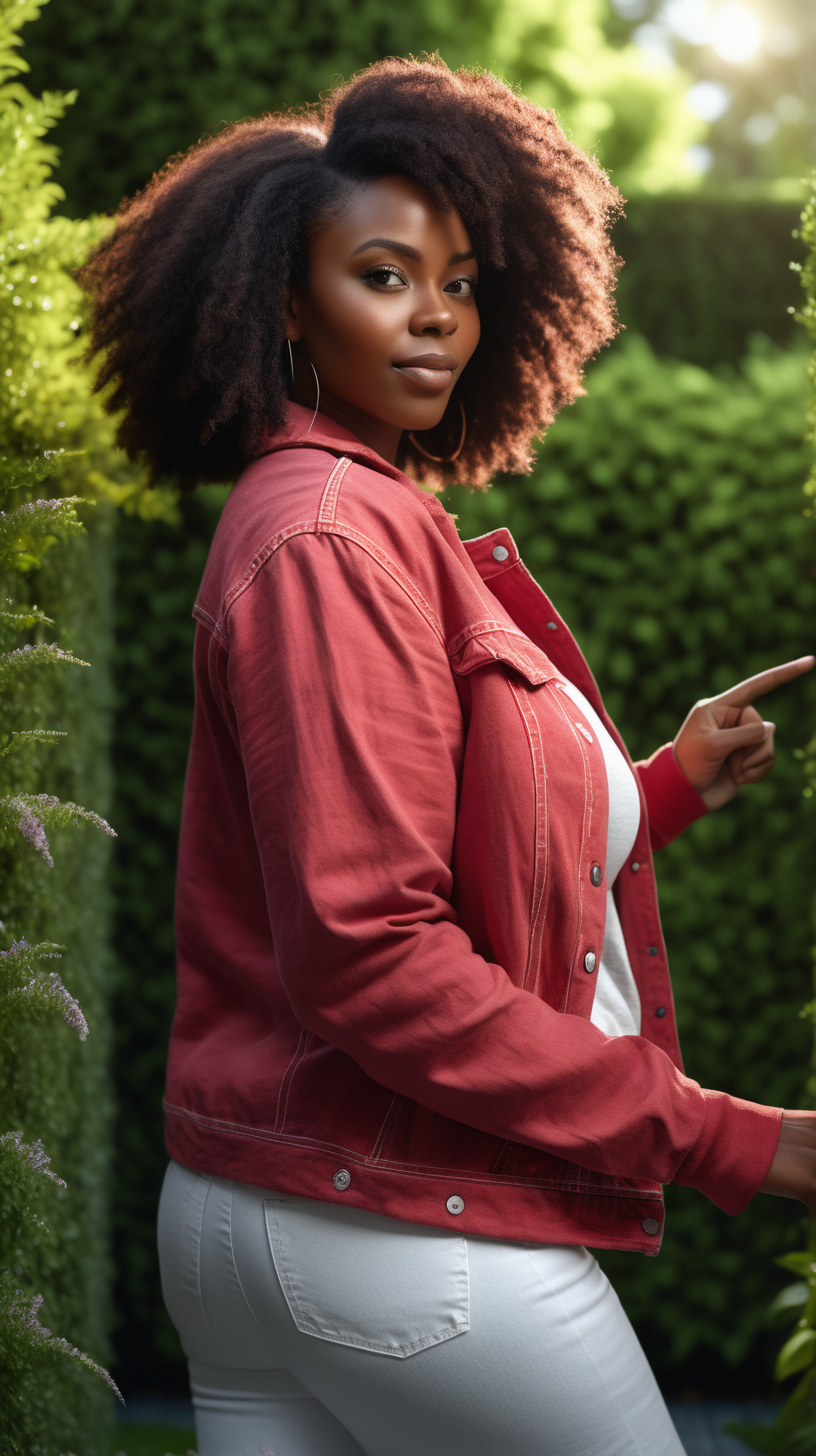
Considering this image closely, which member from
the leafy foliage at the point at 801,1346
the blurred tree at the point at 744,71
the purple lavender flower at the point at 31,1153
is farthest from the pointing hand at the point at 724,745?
the blurred tree at the point at 744,71

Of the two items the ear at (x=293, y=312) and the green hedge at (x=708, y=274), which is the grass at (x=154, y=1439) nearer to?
the ear at (x=293, y=312)

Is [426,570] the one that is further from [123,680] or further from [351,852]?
[123,680]

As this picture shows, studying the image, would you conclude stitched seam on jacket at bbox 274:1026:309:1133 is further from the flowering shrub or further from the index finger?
the index finger

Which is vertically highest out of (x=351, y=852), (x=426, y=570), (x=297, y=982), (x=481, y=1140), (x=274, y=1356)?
(x=426, y=570)

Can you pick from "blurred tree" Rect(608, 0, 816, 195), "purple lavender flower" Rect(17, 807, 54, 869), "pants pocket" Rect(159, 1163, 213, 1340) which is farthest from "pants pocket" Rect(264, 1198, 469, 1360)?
"blurred tree" Rect(608, 0, 816, 195)

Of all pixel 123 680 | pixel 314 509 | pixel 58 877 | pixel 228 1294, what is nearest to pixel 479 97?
pixel 314 509

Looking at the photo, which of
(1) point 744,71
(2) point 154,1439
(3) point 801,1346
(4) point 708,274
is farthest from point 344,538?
(1) point 744,71

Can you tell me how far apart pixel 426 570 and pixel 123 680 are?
2558 millimetres

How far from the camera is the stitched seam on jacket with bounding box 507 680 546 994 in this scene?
1350mm

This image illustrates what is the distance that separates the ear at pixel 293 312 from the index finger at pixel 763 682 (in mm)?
913

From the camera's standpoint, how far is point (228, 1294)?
4.50ft

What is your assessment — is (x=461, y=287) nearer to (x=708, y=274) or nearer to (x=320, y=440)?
(x=320, y=440)

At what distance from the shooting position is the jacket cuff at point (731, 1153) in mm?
1272

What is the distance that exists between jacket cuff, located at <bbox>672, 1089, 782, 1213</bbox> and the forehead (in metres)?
1.15
